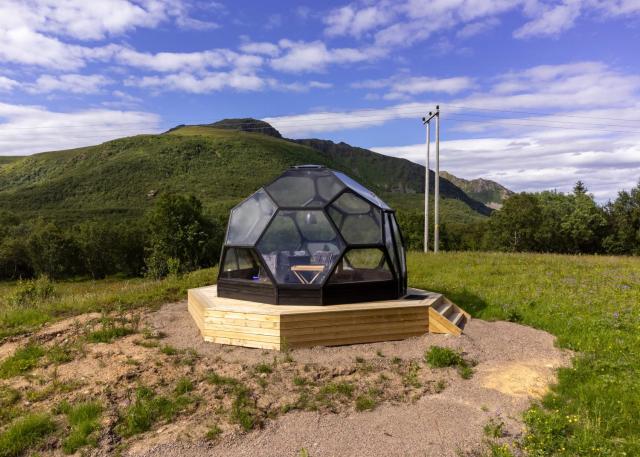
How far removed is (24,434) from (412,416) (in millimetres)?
4370

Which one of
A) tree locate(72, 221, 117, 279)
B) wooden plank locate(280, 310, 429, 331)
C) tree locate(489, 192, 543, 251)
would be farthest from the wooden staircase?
tree locate(72, 221, 117, 279)

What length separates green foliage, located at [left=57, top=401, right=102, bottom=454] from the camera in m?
4.46

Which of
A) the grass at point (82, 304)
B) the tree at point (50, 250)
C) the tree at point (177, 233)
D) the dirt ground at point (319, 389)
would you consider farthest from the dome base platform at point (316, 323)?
the tree at point (50, 250)

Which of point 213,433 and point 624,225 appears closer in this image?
point 213,433

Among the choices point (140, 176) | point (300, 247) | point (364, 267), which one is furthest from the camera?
point (140, 176)

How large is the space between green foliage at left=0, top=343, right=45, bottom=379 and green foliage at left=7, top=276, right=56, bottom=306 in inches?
230

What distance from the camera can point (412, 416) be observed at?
16.5 feet

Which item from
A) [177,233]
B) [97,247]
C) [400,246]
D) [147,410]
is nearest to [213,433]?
[147,410]

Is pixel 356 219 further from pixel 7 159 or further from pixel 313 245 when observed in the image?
pixel 7 159

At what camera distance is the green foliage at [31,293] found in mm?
12453

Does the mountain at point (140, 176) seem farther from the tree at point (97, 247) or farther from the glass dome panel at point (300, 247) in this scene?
the glass dome panel at point (300, 247)

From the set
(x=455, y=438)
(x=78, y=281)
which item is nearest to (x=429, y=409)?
(x=455, y=438)

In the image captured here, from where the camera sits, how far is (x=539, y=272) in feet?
48.9

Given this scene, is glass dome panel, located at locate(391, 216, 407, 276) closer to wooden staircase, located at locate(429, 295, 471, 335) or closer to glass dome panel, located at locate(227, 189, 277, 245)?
wooden staircase, located at locate(429, 295, 471, 335)
